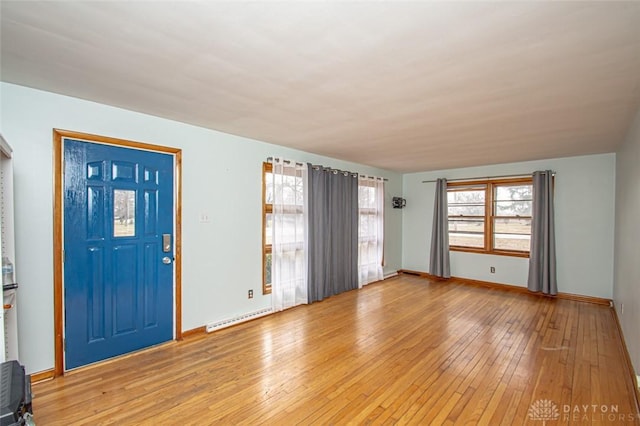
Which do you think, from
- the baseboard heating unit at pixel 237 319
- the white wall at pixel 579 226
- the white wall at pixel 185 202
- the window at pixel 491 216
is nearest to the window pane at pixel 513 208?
the window at pixel 491 216

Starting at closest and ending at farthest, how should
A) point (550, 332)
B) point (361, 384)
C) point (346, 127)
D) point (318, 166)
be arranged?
point (361, 384), point (346, 127), point (550, 332), point (318, 166)

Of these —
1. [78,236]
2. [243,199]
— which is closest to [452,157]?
[243,199]

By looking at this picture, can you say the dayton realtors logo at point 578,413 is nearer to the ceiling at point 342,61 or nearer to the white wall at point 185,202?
the ceiling at point 342,61

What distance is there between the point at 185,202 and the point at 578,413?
387cm

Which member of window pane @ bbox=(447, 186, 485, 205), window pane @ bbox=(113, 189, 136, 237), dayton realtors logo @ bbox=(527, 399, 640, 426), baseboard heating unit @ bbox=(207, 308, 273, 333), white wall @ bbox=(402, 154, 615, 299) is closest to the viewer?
dayton realtors logo @ bbox=(527, 399, 640, 426)

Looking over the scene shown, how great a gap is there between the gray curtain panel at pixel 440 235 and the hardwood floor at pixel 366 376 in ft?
7.20

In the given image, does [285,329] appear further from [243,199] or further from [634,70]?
[634,70]

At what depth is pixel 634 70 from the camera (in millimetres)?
1959

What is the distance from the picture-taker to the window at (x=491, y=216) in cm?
552

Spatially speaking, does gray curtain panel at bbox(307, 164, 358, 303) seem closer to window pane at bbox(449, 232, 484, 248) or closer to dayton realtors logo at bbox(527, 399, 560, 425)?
window pane at bbox(449, 232, 484, 248)

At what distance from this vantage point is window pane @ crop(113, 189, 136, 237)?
2818 millimetres

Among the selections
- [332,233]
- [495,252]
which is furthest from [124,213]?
[495,252]

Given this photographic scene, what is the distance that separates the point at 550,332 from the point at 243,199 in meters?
4.11

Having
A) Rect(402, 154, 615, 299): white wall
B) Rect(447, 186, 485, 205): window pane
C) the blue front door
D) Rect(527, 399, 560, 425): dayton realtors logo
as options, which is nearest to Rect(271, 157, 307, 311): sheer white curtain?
the blue front door
